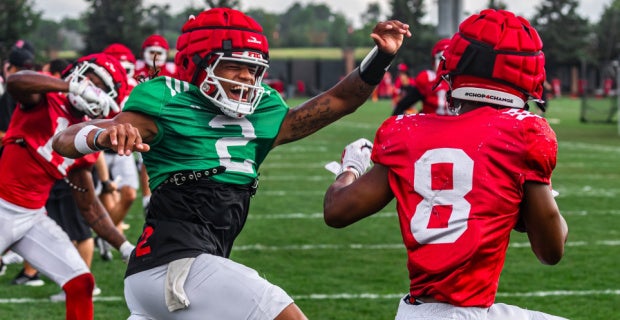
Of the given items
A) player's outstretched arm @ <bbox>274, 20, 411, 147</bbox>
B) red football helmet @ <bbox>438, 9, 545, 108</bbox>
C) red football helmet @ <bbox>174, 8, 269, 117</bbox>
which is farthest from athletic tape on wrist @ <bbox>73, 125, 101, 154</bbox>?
red football helmet @ <bbox>438, 9, 545, 108</bbox>

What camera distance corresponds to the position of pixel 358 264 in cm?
855

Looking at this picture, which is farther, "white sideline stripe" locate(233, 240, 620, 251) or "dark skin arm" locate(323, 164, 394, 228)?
"white sideline stripe" locate(233, 240, 620, 251)

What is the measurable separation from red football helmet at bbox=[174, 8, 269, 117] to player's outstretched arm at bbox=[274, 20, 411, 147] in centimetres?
30

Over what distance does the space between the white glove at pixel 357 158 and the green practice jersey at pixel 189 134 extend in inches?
25.3

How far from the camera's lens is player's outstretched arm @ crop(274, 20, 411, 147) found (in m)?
4.24

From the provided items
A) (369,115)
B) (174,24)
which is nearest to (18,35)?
(369,115)

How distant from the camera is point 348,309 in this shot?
273 inches

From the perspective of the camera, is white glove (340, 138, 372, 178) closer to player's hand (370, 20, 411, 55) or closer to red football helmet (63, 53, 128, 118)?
player's hand (370, 20, 411, 55)

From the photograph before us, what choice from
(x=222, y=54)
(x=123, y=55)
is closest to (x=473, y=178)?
(x=222, y=54)

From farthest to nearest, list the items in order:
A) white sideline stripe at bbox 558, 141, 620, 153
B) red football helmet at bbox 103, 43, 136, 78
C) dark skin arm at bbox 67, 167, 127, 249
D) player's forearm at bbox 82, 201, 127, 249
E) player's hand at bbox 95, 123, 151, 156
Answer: white sideline stripe at bbox 558, 141, 620, 153, red football helmet at bbox 103, 43, 136, 78, dark skin arm at bbox 67, 167, 127, 249, player's forearm at bbox 82, 201, 127, 249, player's hand at bbox 95, 123, 151, 156

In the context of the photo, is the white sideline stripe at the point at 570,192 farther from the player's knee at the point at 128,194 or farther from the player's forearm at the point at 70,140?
the player's forearm at the point at 70,140

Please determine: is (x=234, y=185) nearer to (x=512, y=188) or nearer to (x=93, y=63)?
(x=512, y=188)

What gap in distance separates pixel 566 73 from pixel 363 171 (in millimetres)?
65232

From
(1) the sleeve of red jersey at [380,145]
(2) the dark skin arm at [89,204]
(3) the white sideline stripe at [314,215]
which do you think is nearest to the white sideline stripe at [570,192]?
(3) the white sideline stripe at [314,215]
